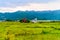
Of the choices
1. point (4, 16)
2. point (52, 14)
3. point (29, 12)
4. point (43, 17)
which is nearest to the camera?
point (4, 16)

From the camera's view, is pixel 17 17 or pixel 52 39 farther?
pixel 17 17

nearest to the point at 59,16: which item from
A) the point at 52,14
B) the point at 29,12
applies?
the point at 52,14

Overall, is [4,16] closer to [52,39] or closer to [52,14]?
[52,14]

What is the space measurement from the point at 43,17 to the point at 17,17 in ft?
19.7

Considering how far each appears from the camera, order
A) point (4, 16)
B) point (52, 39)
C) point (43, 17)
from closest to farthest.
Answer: point (52, 39) → point (4, 16) → point (43, 17)

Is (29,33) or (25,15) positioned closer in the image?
(29,33)

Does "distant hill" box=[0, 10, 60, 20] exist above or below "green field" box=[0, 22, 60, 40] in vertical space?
below

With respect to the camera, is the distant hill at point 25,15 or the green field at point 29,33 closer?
the green field at point 29,33

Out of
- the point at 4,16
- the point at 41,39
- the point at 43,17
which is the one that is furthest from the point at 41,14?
the point at 41,39

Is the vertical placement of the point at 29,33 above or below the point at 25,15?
above

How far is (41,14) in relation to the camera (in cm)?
4038

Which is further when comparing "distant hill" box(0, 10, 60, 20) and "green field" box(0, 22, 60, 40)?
"distant hill" box(0, 10, 60, 20)

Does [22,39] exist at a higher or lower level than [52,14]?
higher

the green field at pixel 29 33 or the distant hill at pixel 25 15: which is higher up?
the green field at pixel 29 33
